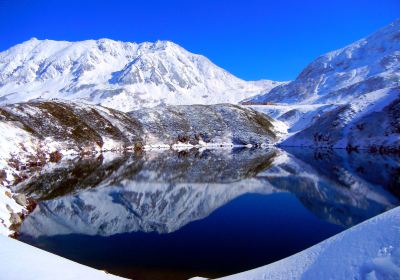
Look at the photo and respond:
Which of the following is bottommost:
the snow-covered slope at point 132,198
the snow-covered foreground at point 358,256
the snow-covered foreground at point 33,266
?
the snow-covered foreground at point 33,266

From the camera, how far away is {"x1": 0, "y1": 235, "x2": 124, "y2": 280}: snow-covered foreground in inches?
352

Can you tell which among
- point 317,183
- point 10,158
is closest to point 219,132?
point 10,158

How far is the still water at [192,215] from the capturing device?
59.1 feet

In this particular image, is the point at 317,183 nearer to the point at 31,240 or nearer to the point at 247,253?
the point at 247,253

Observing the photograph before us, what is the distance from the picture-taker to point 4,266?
916 cm

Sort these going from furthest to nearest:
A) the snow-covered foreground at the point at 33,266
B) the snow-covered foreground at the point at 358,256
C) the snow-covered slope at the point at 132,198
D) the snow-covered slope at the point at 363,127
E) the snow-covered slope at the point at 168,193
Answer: the snow-covered slope at the point at 363,127, the snow-covered slope at the point at 168,193, the snow-covered slope at the point at 132,198, the snow-covered foreground at the point at 33,266, the snow-covered foreground at the point at 358,256

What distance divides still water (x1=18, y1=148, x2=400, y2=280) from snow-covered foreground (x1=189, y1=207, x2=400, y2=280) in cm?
711

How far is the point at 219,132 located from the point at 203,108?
67.8ft

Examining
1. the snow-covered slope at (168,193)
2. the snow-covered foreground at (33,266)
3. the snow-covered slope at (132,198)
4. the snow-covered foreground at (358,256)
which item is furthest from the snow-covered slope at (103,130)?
the snow-covered foreground at (358,256)

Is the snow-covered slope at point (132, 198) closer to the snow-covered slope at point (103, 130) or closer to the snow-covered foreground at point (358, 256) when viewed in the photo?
the snow-covered slope at point (103, 130)

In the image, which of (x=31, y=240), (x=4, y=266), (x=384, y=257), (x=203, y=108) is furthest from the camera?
(x=203, y=108)

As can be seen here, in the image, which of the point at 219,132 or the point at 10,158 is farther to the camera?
the point at 219,132

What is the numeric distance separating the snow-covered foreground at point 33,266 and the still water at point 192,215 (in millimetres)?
5434

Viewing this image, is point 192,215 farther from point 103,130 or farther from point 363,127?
point 103,130
